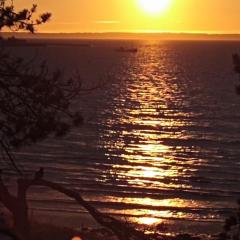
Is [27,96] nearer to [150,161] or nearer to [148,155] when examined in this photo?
[150,161]

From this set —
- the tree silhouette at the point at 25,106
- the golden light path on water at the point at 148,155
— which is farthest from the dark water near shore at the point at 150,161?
the tree silhouette at the point at 25,106

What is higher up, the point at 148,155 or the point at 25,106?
the point at 148,155

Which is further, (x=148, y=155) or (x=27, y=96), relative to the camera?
(x=148, y=155)

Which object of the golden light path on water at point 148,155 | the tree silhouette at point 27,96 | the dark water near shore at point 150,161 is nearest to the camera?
the tree silhouette at point 27,96

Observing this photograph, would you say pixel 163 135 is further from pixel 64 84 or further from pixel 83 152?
pixel 64 84

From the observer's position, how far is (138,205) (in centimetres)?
2383

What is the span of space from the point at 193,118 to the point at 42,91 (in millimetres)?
40580

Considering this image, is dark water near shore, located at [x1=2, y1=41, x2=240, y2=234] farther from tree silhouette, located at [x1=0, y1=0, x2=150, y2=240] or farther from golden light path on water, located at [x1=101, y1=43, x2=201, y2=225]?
tree silhouette, located at [x1=0, y1=0, x2=150, y2=240]

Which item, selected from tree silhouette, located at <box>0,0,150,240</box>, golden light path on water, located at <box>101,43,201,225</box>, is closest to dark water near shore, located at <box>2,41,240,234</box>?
golden light path on water, located at <box>101,43,201,225</box>

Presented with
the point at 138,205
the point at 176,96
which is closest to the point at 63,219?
the point at 138,205

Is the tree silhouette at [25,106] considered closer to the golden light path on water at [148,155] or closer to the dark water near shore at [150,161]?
the dark water near shore at [150,161]

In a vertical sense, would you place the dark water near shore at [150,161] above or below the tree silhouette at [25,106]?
above

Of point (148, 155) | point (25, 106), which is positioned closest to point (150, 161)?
point (148, 155)

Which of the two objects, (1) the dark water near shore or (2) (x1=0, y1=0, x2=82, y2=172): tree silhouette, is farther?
(1) the dark water near shore
